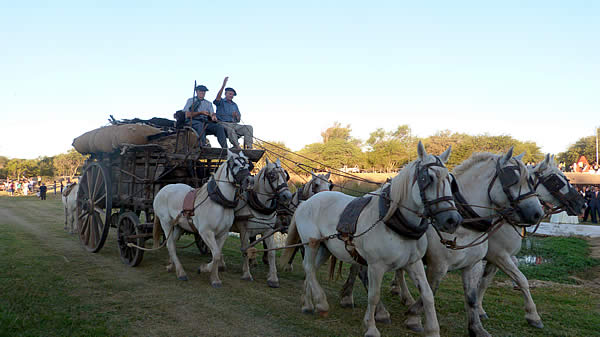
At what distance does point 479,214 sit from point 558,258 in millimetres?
6710

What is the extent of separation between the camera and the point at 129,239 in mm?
8047

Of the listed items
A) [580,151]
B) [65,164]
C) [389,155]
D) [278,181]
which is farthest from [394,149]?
[65,164]

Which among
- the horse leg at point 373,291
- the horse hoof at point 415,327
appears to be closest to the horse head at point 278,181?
the horse leg at point 373,291

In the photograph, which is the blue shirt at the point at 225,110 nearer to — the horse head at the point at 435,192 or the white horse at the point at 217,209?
the white horse at the point at 217,209

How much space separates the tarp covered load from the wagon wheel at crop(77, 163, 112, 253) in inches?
19.5

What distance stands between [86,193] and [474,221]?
8.69 meters

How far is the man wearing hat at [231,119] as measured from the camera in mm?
8258

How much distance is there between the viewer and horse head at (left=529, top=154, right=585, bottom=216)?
5.30m

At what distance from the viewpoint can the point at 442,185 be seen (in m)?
3.69

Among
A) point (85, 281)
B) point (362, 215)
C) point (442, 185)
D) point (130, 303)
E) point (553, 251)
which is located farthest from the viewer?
point (553, 251)

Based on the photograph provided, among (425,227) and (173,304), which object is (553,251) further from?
(173,304)

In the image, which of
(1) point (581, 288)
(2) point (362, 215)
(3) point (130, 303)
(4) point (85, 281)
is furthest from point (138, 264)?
(1) point (581, 288)

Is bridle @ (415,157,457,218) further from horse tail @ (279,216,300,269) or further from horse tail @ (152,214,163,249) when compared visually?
horse tail @ (152,214,163,249)

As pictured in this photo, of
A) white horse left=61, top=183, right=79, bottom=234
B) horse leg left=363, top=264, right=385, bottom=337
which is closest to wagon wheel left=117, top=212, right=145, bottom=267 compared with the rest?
white horse left=61, top=183, right=79, bottom=234
